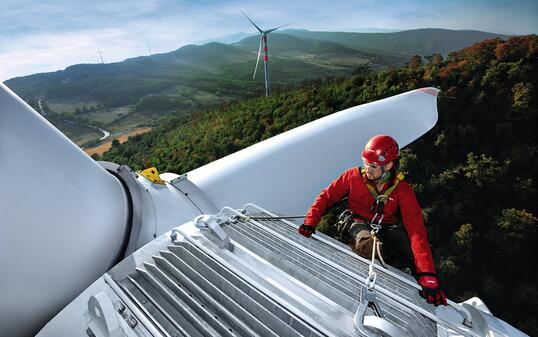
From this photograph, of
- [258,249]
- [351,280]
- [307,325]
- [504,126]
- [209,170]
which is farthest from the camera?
[504,126]

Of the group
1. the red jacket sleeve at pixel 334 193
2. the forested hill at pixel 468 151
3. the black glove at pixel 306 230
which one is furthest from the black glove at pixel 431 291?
the forested hill at pixel 468 151

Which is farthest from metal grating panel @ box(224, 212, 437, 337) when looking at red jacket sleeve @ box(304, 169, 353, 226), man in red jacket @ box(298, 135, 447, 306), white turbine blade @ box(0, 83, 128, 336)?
white turbine blade @ box(0, 83, 128, 336)

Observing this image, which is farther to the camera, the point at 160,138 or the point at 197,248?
the point at 160,138

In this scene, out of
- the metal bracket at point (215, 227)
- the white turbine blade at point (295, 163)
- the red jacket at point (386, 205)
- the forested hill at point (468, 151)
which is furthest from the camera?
the forested hill at point (468, 151)

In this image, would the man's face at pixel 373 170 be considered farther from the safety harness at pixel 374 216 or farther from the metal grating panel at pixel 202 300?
the metal grating panel at pixel 202 300

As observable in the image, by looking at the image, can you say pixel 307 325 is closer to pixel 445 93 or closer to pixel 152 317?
pixel 152 317

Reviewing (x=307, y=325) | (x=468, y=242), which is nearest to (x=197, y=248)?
(x=307, y=325)

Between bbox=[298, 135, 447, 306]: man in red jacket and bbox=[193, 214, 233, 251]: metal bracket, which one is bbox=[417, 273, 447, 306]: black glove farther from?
bbox=[193, 214, 233, 251]: metal bracket
